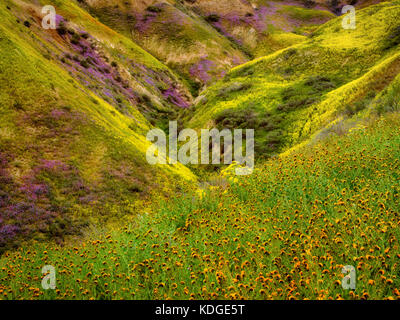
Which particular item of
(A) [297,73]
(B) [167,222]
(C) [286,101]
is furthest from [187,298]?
(A) [297,73]

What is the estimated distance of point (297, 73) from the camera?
38.9m

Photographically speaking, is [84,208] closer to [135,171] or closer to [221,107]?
[135,171]

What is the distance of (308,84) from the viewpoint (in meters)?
34.8

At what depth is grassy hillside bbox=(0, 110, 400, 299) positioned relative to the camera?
3.46 metres

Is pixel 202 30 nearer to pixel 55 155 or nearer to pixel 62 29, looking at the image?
pixel 62 29

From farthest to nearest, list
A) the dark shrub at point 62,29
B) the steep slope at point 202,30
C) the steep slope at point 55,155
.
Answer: the steep slope at point 202,30
the dark shrub at point 62,29
the steep slope at point 55,155

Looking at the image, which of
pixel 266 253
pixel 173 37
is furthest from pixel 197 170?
pixel 173 37

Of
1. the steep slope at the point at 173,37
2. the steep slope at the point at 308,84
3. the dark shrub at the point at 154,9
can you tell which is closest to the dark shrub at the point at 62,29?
the steep slope at the point at 308,84

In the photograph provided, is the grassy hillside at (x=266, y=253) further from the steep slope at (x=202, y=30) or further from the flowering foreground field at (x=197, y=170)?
the steep slope at (x=202, y=30)

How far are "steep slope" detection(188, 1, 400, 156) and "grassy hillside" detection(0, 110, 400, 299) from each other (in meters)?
15.9

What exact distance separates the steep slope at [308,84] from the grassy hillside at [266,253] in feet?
52.0

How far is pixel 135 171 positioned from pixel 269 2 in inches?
4709

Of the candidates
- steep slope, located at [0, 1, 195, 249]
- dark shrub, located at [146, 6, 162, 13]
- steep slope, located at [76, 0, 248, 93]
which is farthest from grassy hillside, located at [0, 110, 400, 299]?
dark shrub, located at [146, 6, 162, 13]

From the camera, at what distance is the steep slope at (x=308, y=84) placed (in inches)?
973
